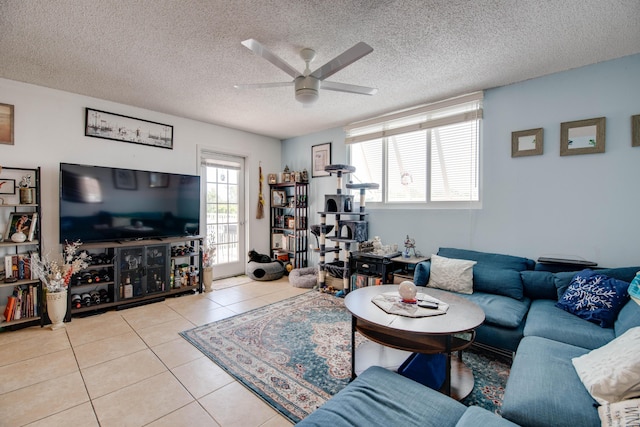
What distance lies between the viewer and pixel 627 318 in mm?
1787

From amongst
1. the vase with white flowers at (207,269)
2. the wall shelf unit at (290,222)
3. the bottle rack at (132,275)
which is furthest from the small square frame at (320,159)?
the bottle rack at (132,275)

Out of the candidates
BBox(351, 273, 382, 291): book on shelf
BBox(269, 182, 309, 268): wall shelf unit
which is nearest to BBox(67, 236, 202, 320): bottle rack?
BBox(269, 182, 309, 268): wall shelf unit

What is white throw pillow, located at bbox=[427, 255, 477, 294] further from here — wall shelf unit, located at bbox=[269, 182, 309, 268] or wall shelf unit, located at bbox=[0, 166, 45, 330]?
wall shelf unit, located at bbox=[0, 166, 45, 330]

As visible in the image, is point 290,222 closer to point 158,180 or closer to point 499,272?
point 158,180

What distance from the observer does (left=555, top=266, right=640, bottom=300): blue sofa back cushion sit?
2.20 meters

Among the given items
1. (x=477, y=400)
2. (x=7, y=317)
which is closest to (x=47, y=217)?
(x=7, y=317)

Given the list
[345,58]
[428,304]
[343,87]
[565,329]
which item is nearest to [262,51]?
[345,58]

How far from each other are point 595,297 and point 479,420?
1.67 meters

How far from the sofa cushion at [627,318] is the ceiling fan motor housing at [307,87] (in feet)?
8.19

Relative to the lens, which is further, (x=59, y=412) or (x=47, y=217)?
(x=47, y=217)

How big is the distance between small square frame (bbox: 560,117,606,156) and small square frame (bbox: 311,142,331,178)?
297cm

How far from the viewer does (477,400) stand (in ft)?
6.08

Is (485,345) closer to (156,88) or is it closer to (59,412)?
(59,412)

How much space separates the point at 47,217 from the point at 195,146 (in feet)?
6.43
